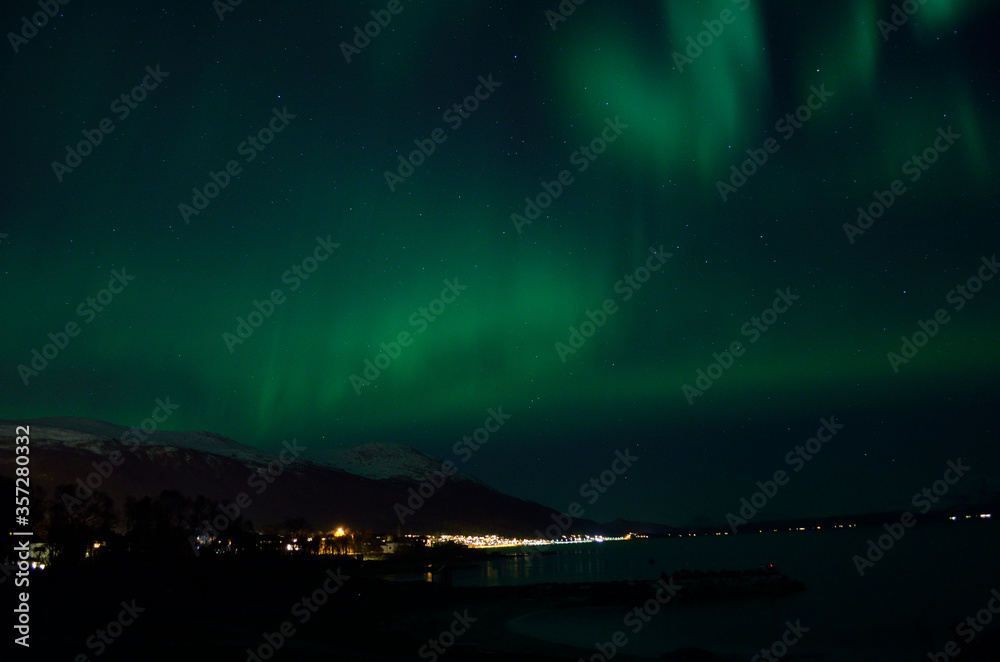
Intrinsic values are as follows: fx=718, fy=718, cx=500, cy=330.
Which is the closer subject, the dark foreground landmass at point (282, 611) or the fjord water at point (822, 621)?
the dark foreground landmass at point (282, 611)

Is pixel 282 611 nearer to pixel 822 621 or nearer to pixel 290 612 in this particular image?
pixel 290 612

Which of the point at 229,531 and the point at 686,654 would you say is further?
the point at 229,531

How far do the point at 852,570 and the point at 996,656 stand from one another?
92.1m

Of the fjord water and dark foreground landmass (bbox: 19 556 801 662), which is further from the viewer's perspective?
the fjord water

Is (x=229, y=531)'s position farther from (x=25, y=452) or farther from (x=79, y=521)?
(x=25, y=452)

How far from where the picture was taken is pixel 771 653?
4588 centimetres

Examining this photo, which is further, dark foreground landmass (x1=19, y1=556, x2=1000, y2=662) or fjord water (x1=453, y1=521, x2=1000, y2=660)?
fjord water (x1=453, y1=521, x2=1000, y2=660)

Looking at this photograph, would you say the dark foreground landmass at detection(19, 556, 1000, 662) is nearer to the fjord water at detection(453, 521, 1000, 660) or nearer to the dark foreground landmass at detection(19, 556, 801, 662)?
the dark foreground landmass at detection(19, 556, 801, 662)

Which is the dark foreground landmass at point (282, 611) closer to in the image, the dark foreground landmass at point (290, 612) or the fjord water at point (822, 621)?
the dark foreground landmass at point (290, 612)

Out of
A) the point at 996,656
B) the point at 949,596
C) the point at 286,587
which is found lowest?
the point at 996,656

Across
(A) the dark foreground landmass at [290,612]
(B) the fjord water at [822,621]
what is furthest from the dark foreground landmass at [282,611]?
(B) the fjord water at [822,621]

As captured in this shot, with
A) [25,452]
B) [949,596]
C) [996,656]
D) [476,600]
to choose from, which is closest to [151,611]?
[25,452]

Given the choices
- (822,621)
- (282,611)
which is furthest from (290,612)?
(822,621)

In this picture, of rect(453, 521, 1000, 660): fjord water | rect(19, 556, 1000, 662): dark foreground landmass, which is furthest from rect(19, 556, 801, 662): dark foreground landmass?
rect(453, 521, 1000, 660): fjord water
